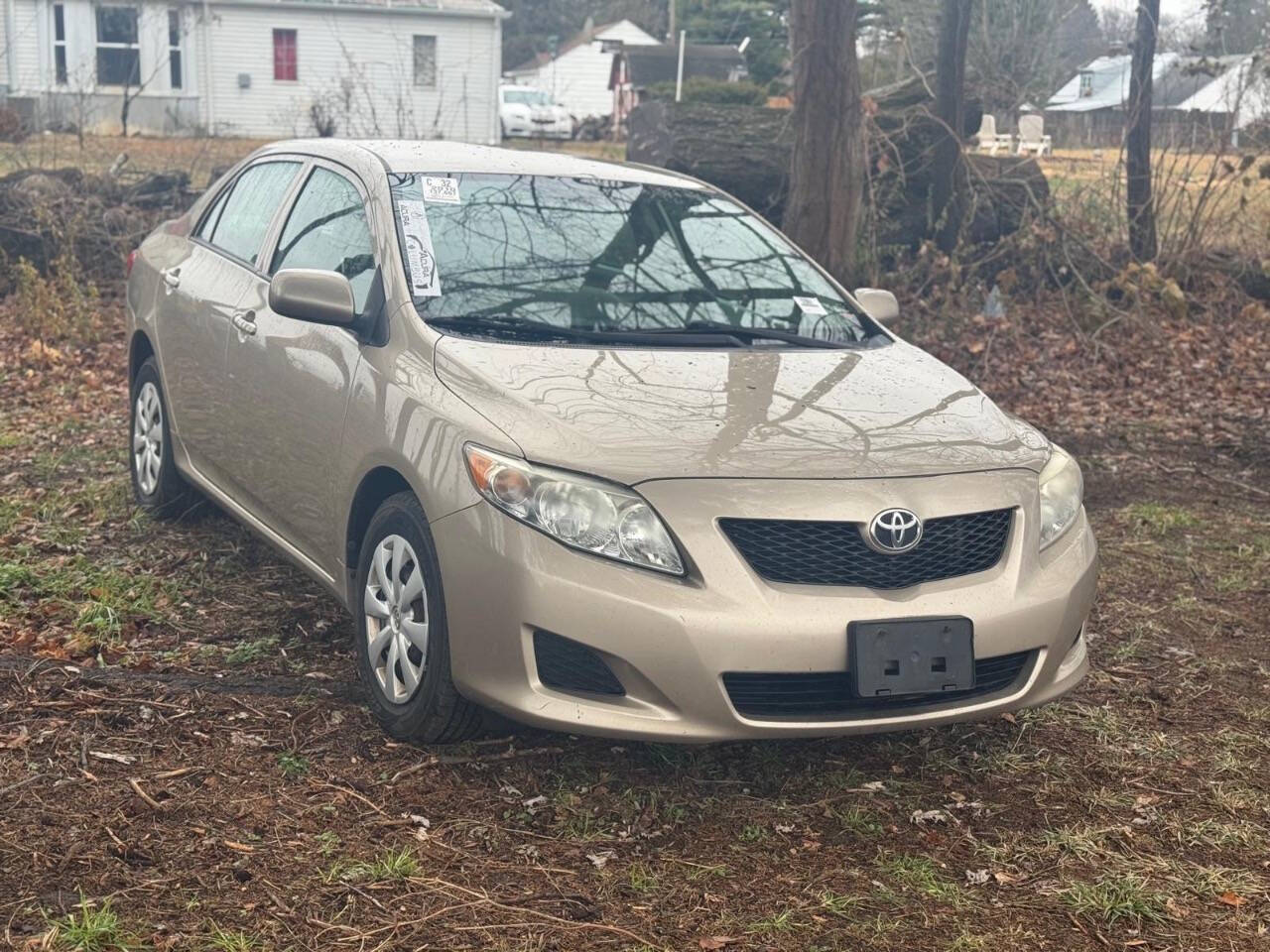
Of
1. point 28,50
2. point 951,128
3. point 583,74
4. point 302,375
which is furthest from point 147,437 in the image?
point 583,74

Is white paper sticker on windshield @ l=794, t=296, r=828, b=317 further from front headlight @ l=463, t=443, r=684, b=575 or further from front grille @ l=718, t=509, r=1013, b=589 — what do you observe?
front headlight @ l=463, t=443, r=684, b=575

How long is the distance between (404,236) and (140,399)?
7.76ft

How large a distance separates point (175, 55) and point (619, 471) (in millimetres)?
34572

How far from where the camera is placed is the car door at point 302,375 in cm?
461

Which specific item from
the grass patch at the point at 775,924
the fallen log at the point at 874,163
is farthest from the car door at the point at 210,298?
the fallen log at the point at 874,163

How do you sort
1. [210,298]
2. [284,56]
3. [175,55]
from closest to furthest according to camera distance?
1. [210,298]
2. [175,55]
3. [284,56]

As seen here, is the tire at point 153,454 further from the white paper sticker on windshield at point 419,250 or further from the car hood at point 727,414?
the car hood at point 727,414

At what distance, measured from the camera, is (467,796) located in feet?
12.9

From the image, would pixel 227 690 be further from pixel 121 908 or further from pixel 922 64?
pixel 922 64

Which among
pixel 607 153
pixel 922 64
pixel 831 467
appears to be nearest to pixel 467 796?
pixel 831 467

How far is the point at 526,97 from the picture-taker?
44.2 m

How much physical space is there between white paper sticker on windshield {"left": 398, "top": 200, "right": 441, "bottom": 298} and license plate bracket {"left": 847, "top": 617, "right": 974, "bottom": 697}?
175 cm

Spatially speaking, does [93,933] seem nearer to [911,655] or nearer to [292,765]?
[292,765]

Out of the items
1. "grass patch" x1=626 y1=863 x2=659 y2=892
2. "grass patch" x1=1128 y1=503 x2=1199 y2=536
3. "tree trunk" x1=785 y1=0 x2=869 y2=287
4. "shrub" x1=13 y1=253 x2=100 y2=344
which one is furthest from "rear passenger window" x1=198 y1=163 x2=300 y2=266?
"tree trunk" x1=785 y1=0 x2=869 y2=287
